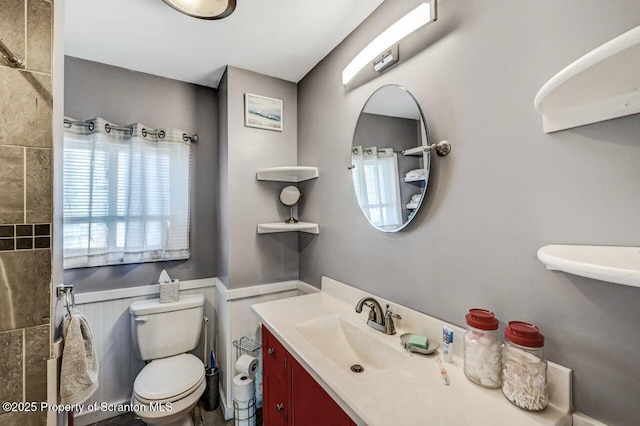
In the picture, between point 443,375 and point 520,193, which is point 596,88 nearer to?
point 520,193

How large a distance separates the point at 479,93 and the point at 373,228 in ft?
2.41

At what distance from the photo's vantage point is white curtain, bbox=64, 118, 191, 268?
5.83 feet

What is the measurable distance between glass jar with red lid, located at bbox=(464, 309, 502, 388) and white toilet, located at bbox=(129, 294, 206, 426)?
1550 millimetres

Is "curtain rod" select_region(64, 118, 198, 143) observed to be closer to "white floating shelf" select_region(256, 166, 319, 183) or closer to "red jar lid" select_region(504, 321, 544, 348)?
"white floating shelf" select_region(256, 166, 319, 183)

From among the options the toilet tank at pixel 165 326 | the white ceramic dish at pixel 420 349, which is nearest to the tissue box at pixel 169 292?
the toilet tank at pixel 165 326

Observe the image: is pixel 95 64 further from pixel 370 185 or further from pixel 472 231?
pixel 472 231

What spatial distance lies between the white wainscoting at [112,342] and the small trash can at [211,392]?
509mm

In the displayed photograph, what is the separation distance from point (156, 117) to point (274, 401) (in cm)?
207

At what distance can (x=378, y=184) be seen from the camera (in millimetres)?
1323

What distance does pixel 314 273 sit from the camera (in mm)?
1920

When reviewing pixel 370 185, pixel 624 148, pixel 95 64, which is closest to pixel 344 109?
pixel 370 185

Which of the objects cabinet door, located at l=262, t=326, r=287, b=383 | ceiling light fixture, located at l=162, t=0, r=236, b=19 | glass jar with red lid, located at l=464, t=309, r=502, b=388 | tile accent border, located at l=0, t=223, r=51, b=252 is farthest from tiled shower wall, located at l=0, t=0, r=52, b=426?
glass jar with red lid, located at l=464, t=309, r=502, b=388

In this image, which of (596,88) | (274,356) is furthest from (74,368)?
(596,88)

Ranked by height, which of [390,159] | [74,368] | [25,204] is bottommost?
[74,368]
